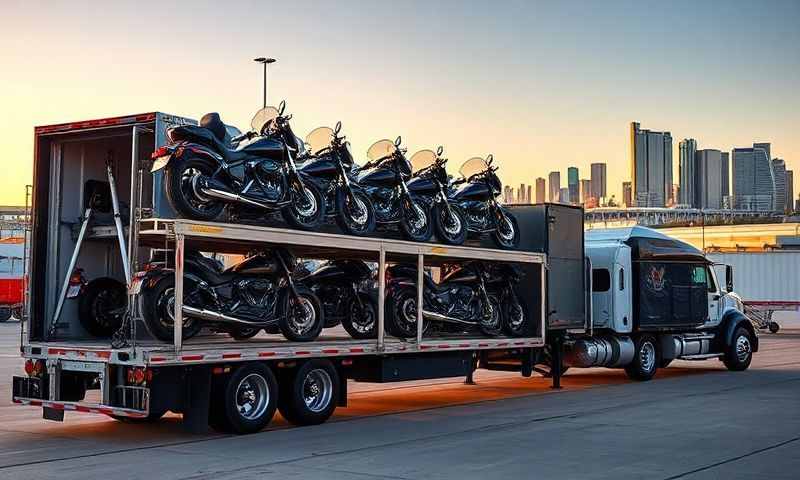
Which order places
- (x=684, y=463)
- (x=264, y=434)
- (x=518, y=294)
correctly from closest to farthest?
(x=684, y=463)
(x=264, y=434)
(x=518, y=294)

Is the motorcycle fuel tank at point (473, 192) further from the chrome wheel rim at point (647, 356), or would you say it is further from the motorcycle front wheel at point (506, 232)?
the chrome wheel rim at point (647, 356)

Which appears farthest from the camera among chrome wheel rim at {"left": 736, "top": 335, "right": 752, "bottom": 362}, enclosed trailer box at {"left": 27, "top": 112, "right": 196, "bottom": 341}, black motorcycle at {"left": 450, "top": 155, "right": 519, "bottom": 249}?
chrome wheel rim at {"left": 736, "top": 335, "right": 752, "bottom": 362}

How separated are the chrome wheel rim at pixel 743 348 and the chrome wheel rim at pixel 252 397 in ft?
45.5

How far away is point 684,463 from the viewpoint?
34.1ft

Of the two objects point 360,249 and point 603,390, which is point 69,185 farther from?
point 603,390

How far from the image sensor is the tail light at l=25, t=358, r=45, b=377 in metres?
12.4

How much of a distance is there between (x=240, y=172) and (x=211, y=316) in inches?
72.1

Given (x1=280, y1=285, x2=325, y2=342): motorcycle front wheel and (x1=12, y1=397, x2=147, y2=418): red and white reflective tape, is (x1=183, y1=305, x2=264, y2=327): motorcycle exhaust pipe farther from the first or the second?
(x1=12, y1=397, x2=147, y2=418): red and white reflective tape

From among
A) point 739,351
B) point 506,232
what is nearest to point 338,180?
point 506,232

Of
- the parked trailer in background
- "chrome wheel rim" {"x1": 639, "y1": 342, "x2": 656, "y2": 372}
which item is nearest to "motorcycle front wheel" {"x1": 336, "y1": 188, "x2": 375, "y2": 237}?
"chrome wheel rim" {"x1": 639, "y1": 342, "x2": 656, "y2": 372}

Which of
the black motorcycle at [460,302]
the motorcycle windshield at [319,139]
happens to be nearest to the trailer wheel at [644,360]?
the black motorcycle at [460,302]

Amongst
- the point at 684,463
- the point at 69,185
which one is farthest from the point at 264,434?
the point at 684,463

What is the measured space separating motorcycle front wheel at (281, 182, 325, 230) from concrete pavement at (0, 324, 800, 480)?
260cm

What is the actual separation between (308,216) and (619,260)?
865 cm
